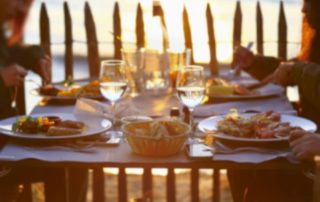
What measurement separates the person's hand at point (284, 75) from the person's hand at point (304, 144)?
3.84ft

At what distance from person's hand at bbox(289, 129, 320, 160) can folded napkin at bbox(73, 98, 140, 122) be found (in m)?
0.87

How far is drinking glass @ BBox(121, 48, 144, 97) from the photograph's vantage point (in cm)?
359

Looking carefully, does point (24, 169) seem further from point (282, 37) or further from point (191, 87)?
point (282, 37)

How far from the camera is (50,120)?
266 centimetres

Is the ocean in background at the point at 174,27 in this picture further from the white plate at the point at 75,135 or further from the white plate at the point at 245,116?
the white plate at the point at 75,135

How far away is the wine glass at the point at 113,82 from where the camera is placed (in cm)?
276

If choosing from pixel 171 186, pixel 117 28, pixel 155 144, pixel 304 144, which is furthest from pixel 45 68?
pixel 304 144

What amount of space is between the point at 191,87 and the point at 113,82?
15.1 inches

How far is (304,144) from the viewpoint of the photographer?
2.18 meters

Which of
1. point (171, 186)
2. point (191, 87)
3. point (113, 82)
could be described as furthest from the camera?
point (171, 186)

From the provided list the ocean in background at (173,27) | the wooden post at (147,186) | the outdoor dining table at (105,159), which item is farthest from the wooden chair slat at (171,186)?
the ocean in background at (173,27)

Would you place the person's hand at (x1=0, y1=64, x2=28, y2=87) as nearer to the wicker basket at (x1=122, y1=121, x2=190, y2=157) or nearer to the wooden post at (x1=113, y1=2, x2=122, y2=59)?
the wicker basket at (x1=122, y1=121, x2=190, y2=157)

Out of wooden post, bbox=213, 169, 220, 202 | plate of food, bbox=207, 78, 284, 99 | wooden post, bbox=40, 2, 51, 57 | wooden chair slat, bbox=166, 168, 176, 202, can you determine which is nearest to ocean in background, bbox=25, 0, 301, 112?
wooden post, bbox=40, 2, 51, 57

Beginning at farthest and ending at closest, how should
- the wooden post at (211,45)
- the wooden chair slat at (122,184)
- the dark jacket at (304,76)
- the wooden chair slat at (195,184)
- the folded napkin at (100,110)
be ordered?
the wooden post at (211,45), the wooden chair slat at (195,184), the wooden chair slat at (122,184), the dark jacket at (304,76), the folded napkin at (100,110)
